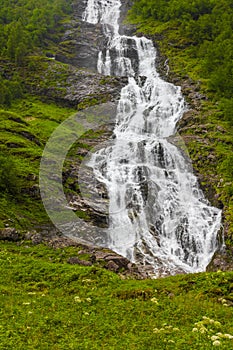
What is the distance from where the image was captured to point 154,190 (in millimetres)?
27109

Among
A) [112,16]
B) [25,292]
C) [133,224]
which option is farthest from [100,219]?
[112,16]

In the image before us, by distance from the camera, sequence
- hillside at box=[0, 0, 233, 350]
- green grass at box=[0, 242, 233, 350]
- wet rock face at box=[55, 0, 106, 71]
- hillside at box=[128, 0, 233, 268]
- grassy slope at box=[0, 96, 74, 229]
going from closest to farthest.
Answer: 1. green grass at box=[0, 242, 233, 350]
2. hillside at box=[0, 0, 233, 350]
3. grassy slope at box=[0, 96, 74, 229]
4. hillside at box=[128, 0, 233, 268]
5. wet rock face at box=[55, 0, 106, 71]

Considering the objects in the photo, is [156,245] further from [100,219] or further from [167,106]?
[167,106]

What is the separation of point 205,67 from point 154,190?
87.4 ft

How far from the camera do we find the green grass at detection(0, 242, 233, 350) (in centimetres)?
769

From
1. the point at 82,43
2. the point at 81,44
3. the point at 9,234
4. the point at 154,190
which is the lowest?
the point at 9,234

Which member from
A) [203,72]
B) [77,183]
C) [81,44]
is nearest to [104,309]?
[77,183]

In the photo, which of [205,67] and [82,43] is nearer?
[205,67]

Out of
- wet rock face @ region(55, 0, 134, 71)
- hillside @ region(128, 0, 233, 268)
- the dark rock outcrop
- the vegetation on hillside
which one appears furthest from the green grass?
wet rock face @ region(55, 0, 134, 71)

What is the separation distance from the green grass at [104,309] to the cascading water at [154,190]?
800 centimetres

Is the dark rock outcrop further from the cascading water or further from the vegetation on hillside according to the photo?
the vegetation on hillside

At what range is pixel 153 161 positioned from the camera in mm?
31484

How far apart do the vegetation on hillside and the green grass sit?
41.5ft

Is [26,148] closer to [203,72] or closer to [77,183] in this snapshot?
[77,183]
